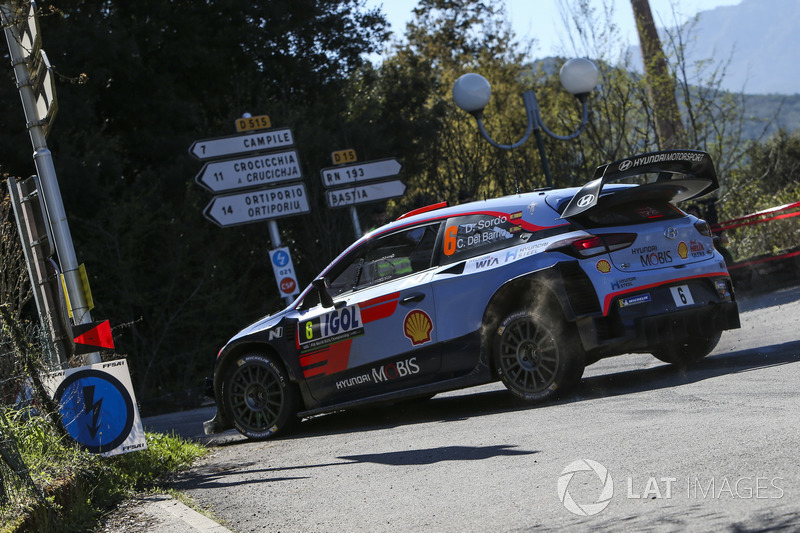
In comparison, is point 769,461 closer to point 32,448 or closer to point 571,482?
point 571,482

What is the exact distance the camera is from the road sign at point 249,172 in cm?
1427

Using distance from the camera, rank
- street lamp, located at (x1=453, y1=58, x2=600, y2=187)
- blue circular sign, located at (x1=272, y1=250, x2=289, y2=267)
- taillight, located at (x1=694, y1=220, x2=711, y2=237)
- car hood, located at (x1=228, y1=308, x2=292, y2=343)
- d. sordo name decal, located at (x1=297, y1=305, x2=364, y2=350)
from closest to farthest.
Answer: taillight, located at (x1=694, y1=220, x2=711, y2=237) → d. sordo name decal, located at (x1=297, y1=305, x2=364, y2=350) → car hood, located at (x1=228, y1=308, x2=292, y2=343) → blue circular sign, located at (x1=272, y1=250, x2=289, y2=267) → street lamp, located at (x1=453, y1=58, x2=600, y2=187)

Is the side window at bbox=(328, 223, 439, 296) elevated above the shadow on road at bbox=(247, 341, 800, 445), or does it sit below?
above

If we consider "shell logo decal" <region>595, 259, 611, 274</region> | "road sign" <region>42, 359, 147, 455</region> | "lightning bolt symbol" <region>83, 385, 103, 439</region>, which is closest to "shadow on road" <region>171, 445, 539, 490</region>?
"road sign" <region>42, 359, 147, 455</region>

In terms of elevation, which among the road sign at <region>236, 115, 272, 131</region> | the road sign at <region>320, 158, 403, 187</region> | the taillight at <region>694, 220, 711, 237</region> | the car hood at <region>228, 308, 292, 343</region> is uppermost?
the road sign at <region>236, 115, 272, 131</region>

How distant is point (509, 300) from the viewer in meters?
7.95

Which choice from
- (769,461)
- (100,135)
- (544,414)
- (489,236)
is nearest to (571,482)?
(769,461)

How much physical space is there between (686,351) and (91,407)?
4873 millimetres

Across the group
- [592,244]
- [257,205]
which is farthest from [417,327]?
[257,205]

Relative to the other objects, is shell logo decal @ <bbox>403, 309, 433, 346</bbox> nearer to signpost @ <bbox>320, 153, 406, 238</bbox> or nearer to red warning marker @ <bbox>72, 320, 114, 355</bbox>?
red warning marker @ <bbox>72, 320, 114, 355</bbox>

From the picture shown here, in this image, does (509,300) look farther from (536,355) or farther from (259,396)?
(259,396)

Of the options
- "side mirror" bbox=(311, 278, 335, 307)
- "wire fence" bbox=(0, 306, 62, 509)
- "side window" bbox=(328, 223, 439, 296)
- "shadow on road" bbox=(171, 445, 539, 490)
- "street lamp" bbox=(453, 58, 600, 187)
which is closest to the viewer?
"shadow on road" bbox=(171, 445, 539, 490)

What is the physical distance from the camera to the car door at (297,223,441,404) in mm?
8273

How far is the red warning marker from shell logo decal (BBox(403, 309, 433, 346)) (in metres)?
2.26
